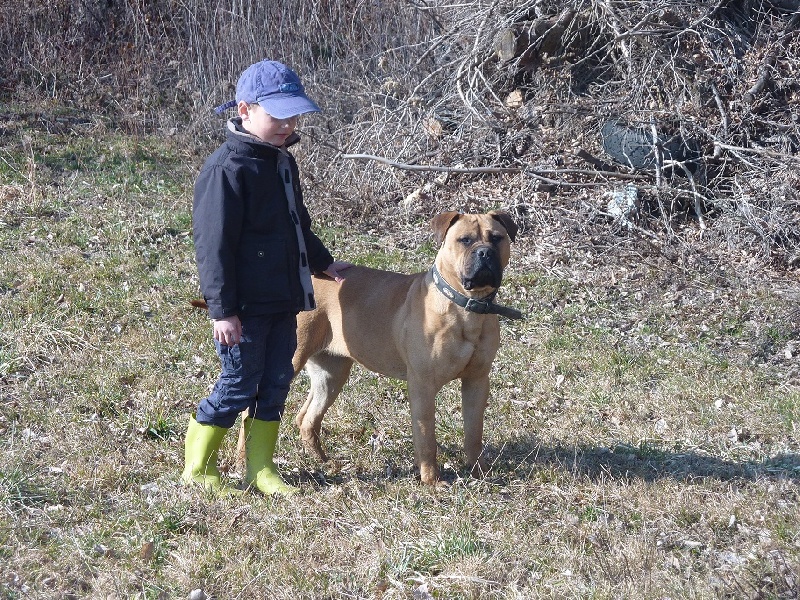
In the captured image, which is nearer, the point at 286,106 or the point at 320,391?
the point at 286,106

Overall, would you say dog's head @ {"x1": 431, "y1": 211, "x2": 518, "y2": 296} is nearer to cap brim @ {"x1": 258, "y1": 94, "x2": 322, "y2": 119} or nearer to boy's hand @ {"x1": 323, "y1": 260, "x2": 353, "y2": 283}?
boy's hand @ {"x1": 323, "y1": 260, "x2": 353, "y2": 283}

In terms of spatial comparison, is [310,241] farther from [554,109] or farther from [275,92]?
[554,109]

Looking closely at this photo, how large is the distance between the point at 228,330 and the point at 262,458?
888mm

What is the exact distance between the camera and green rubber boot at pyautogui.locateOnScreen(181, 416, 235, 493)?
464cm

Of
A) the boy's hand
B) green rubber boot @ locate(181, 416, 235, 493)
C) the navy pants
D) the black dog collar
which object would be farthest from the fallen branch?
green rubber boot @ locate(181, 416, 235, 493)

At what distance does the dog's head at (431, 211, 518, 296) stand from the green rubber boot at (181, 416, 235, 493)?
1.48 metres

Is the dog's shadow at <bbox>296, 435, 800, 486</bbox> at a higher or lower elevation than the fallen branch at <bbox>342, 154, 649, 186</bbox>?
lower

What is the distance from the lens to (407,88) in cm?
1112

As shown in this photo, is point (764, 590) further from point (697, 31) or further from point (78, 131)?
point (78, 131)

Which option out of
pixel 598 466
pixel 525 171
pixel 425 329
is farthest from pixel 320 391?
pixel 525 171

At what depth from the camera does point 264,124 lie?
429 centimetres

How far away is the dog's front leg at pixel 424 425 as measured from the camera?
189 inches

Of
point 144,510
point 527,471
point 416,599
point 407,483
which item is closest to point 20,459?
point 144,510

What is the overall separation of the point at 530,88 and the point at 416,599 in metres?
8.24
